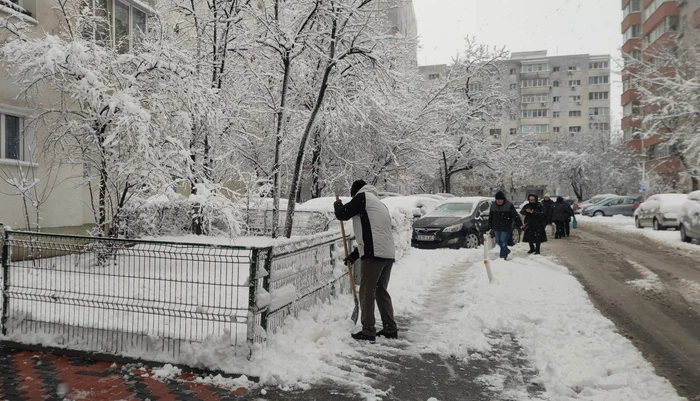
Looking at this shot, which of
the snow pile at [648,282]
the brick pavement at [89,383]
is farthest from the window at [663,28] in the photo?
the brick pavement at [89,383]

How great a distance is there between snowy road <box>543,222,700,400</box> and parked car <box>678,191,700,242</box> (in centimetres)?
57

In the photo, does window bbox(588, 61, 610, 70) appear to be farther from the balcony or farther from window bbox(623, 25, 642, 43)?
the balcony

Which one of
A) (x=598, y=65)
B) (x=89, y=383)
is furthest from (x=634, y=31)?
(x=89, y=383)

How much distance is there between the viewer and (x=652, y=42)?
1761 inches

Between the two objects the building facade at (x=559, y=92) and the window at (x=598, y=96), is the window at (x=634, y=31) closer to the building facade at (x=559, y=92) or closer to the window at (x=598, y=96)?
the building facade at (x=559, y=92)

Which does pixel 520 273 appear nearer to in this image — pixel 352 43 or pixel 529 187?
pixel 352 43

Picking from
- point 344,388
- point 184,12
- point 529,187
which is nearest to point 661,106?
Result: point 184,12

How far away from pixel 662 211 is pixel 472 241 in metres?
11.1

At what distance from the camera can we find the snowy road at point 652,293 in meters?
5.18

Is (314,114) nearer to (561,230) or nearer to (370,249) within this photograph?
(370,249)

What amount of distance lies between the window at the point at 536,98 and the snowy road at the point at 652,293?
7395 cm

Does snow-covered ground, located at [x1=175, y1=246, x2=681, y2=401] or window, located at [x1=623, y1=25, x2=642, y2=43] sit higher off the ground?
window, located at [x1=623, y1=25, x2=642, y2=43]

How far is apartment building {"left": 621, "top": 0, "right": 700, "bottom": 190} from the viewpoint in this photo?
29.4 meters

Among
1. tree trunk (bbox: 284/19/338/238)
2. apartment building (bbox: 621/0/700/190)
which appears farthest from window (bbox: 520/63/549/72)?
tree trunk (bbox: 284/19/338/238)
